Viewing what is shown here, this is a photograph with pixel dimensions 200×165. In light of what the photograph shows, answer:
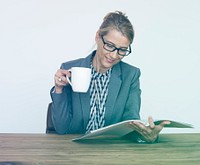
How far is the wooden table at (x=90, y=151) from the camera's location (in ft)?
3.21

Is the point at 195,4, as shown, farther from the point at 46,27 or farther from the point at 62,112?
the point at 62,112

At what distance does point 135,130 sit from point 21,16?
1485 millimetres

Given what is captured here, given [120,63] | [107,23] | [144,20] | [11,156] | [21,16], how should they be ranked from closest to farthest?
[11,156] → [107,23] → [120,63] → [21,16] → [144,20]

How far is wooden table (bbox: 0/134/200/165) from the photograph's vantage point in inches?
38.5

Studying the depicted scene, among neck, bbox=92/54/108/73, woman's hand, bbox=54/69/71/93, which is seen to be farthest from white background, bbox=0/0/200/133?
woman's hand, bbox=54/69/71/93

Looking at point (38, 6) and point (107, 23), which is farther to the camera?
point (38, 6)

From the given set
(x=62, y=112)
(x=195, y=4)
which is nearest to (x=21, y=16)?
(x=62, y=112)

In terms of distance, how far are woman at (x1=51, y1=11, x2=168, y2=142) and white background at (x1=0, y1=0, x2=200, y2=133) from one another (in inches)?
30.2

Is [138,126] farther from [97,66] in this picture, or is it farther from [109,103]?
[97,66]

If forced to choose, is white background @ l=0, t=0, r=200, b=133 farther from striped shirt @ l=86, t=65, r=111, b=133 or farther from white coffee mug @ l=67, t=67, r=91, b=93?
white coffee mug @ l=67, t=67, r=91, b=93

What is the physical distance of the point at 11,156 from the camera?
1.00 metres

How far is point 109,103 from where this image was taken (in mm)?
1694

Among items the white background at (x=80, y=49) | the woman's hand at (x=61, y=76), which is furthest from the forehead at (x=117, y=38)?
the white background at (x=80, y=49)

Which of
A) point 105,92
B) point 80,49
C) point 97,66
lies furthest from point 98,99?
point 80,49
